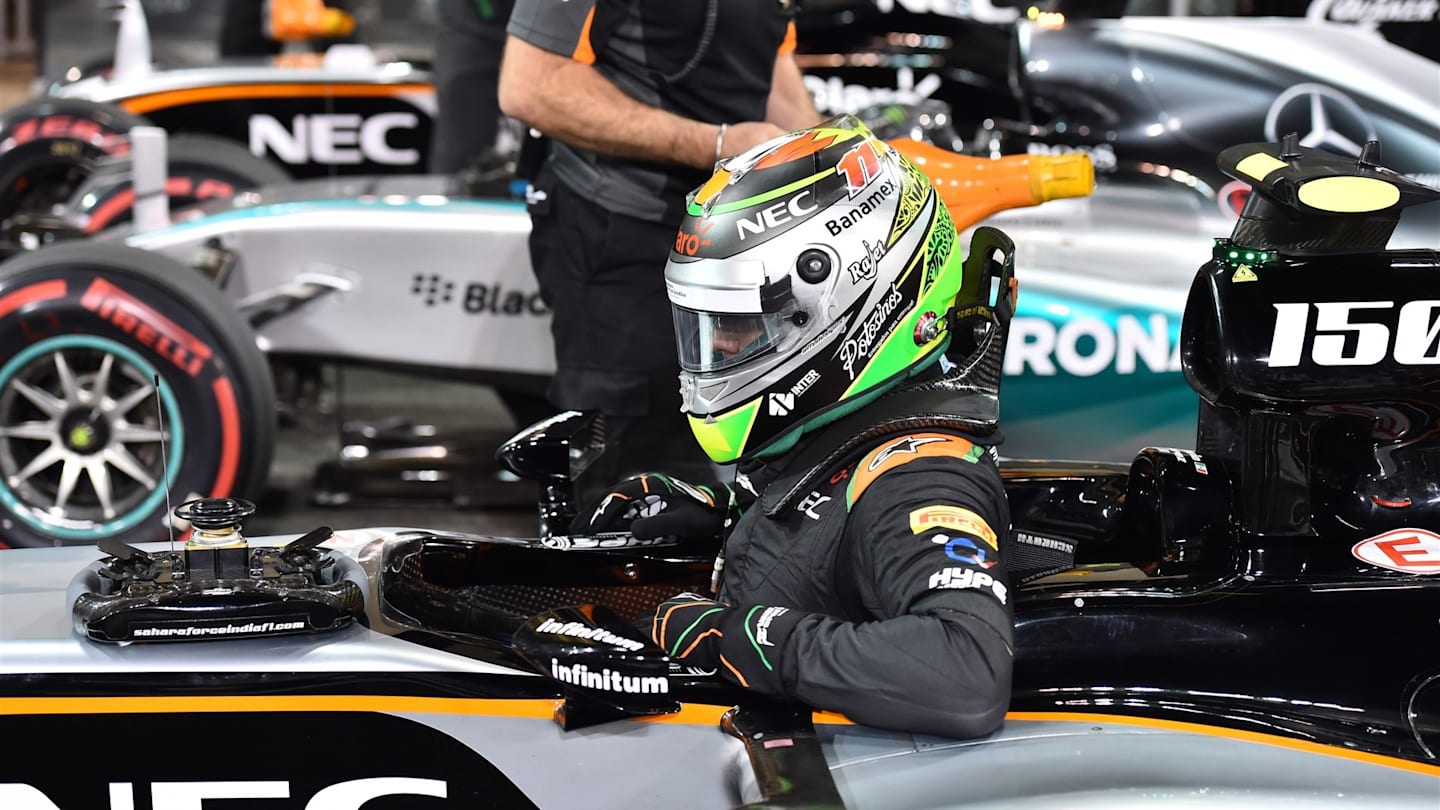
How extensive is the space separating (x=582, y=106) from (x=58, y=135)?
3.23 metres

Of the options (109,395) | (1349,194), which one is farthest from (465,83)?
(1349,194)

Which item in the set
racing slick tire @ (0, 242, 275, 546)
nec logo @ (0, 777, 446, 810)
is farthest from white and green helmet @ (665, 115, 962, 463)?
racing slick tire @ (0, 242, 275, 546)

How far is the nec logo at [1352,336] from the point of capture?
6.86 ft

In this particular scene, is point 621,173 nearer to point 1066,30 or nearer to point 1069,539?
point 1069,539

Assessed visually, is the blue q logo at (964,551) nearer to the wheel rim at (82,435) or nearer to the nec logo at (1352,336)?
the nec logo at (1352,336)

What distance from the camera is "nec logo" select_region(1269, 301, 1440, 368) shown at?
2.09 meters

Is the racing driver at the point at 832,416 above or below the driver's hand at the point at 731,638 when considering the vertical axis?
above

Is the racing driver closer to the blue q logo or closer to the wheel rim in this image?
the blue q logo

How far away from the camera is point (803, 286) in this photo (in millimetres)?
2129

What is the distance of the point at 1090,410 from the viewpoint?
3.98 meters

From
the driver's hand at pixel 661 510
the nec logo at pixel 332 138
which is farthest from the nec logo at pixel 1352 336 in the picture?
the nec logo at pixel 332 138

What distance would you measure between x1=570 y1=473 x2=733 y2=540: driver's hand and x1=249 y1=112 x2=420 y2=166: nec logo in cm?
375

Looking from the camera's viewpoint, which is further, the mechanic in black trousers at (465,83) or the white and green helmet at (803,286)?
the mechanic in black trousers at (465,83)

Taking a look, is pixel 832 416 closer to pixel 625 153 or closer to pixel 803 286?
pixel 803 286
